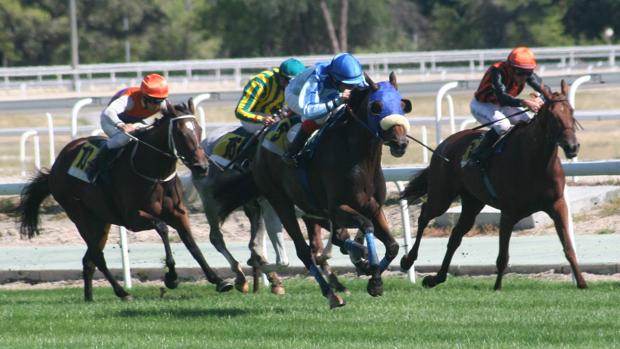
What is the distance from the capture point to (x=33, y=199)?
12391mm

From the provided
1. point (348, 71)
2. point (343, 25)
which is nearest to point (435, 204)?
point (348, 71)

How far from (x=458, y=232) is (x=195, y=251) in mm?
2170

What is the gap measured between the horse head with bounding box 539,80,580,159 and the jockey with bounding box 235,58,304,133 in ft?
7.99

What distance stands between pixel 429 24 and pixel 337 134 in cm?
5720

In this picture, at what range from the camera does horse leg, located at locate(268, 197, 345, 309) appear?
9.38 meters

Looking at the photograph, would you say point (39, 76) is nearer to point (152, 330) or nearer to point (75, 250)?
point (75, 250)

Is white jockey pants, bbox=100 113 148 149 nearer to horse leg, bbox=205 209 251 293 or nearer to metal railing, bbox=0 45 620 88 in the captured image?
horse leg, bbox=205 209 251 293

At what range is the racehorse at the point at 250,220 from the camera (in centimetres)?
1138

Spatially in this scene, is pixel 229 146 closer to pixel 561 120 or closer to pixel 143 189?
pixel 143 189

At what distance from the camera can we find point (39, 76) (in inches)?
1585

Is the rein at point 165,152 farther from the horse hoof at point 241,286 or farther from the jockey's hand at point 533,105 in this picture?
the jockey's hand at point 533,105

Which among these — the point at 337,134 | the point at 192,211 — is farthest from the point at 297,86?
the point at 192,211

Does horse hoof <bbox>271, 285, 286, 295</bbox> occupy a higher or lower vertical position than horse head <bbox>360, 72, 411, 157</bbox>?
lower

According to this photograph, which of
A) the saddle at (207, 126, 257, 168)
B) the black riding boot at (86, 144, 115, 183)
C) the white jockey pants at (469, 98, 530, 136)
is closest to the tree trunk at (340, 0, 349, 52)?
the saddle at (207, 126, 257, 168)
